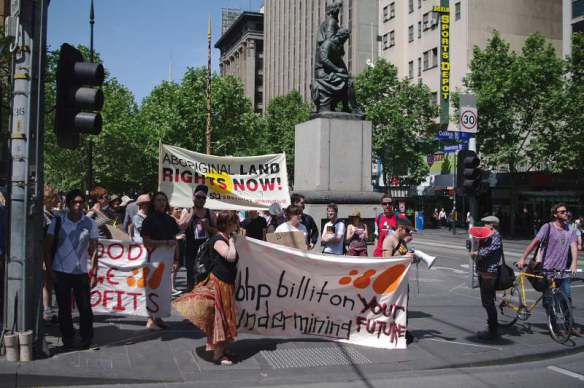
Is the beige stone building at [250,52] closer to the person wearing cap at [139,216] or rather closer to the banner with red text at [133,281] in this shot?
the person wearing cap at [139,216]

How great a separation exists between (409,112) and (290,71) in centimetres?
5008

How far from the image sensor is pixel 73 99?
21.6ft

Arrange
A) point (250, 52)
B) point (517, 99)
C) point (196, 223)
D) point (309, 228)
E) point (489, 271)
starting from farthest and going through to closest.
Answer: point (250, 52), point (517, 99), point (196, 223), point (309, 228), point (489, 271)

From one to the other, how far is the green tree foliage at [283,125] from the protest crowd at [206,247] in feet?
150

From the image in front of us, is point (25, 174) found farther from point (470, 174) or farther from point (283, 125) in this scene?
point (283, 125)

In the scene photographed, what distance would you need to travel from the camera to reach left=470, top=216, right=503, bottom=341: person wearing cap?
8047 mm

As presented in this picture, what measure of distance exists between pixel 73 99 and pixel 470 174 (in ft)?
28.7

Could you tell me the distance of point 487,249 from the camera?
8.20 m

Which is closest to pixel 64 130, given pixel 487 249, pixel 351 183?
pixel 487 249

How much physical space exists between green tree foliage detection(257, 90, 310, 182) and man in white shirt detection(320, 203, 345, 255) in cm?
4652

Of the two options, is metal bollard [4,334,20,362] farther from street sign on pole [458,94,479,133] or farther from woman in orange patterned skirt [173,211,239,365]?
street sign on pole [458,94,479,133]

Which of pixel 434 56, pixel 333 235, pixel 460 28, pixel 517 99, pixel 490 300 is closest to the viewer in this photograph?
pixel 490 300

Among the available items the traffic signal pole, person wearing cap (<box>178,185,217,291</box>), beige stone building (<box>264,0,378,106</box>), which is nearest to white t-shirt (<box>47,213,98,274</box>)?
the traffic signal pole

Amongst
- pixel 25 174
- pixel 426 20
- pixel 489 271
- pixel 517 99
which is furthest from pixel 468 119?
pixel 426 20
